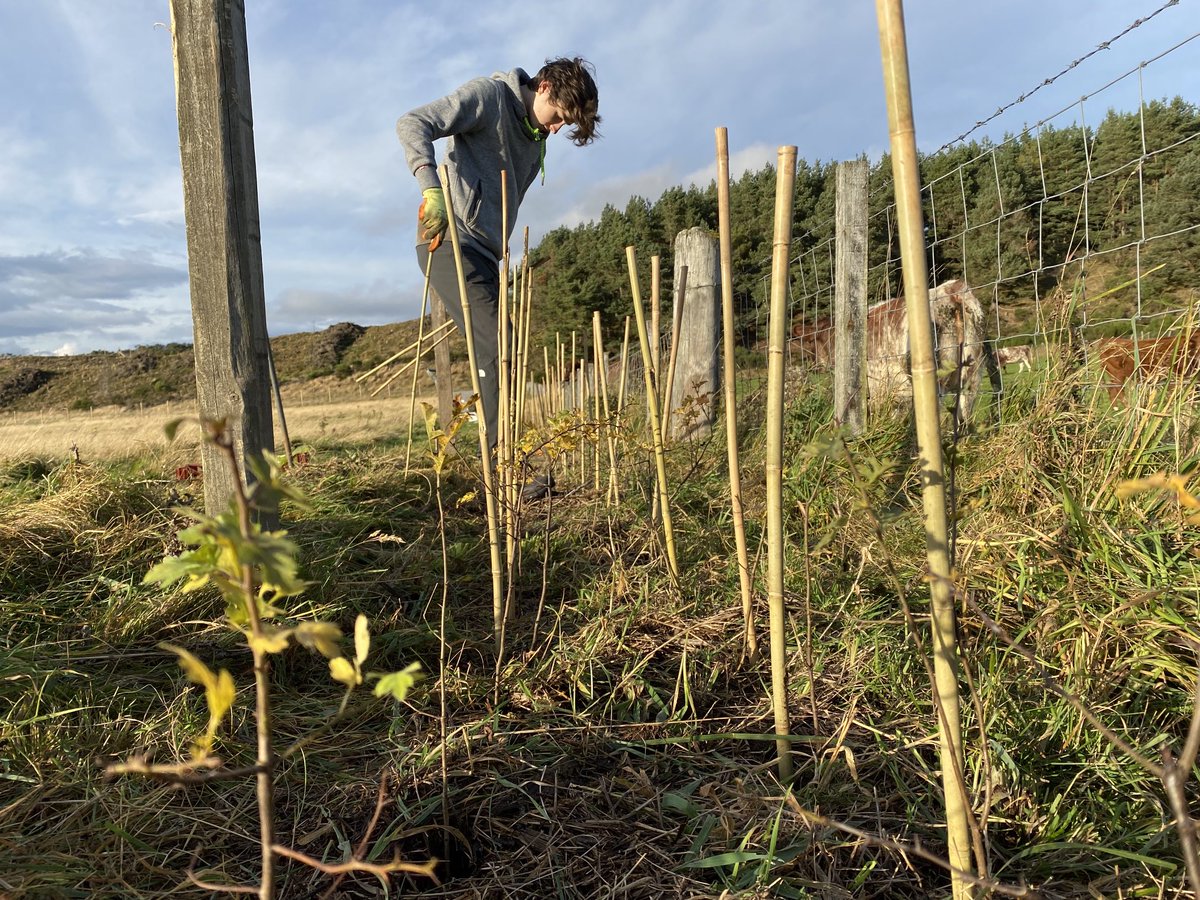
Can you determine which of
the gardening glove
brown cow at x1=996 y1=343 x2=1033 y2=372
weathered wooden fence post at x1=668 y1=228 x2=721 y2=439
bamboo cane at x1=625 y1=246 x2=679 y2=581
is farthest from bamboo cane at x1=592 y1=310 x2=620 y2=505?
brown cow at x1=996 y1=343 x2=1033 y2=372

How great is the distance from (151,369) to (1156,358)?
35677 millimetres

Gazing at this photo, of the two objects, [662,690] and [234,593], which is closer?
[234,593]

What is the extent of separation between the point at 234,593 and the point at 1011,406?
2.56m

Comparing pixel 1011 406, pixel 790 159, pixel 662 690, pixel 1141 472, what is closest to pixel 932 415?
pixel 790 159

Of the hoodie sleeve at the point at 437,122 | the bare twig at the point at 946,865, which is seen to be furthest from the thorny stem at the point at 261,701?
the hoodie sleeve at the point at 437,122

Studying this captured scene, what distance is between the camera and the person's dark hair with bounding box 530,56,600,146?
2908mm

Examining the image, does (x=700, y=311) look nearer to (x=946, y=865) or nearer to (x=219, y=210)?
(x=219, y=210)

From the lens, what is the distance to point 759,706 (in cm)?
147

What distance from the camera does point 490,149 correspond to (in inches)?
118

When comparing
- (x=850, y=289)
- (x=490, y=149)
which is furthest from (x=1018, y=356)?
(x=490, y=149)

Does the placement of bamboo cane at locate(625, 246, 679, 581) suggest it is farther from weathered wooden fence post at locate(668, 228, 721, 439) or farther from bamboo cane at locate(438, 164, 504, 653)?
weathered wooden fence post at locate(668, 228, 721, 439)

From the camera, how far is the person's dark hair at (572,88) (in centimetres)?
291

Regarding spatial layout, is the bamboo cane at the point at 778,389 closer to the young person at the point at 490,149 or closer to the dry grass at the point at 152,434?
the dry grass at the point at 152,434

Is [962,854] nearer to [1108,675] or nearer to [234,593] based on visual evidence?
[1108,675]
